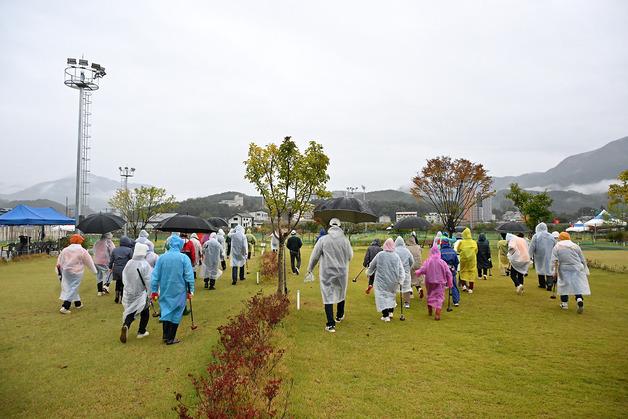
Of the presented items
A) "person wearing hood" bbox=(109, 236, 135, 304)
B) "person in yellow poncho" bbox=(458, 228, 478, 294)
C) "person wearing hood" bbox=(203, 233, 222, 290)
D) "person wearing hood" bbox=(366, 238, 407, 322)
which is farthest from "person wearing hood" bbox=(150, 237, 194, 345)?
"person in yellow poncho" bbox=(458, 228, 478, 294)

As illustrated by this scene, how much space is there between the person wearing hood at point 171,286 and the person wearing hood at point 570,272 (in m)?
8.38

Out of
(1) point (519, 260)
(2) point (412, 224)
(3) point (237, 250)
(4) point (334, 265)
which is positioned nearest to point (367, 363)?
(4) point (334, 265)

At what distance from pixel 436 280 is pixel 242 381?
19.0ft

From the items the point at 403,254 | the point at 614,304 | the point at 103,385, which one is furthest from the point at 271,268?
the point at 614,304

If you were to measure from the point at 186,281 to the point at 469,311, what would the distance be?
6.54 meters

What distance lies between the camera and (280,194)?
10695mm

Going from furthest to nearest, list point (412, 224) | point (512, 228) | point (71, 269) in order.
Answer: point (412, 224)
point (512, 228)
point (71, 269)

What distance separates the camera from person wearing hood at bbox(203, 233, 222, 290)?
12.4 meters

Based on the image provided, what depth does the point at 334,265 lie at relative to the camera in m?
7.60

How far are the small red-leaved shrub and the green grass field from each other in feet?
1.19

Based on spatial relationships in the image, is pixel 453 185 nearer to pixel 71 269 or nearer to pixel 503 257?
pixel 503 257

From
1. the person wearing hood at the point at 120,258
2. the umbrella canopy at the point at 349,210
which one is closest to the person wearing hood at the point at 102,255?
the person wearing hood at the point at 120,258

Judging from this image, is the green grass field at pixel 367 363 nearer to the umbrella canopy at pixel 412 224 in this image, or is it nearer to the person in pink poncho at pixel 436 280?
the person in pink poncho at pixel 436 280

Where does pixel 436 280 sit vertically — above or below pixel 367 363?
above
